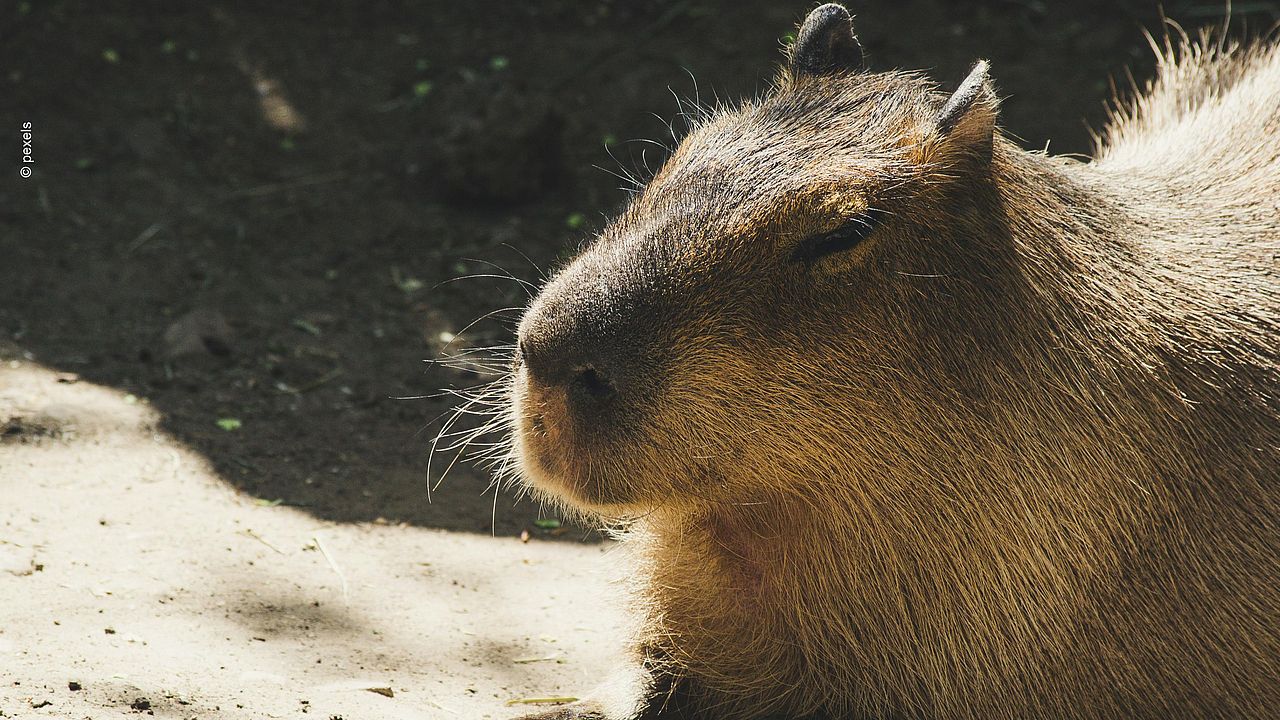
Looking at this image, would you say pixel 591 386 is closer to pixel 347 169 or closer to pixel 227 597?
pixel 227 597

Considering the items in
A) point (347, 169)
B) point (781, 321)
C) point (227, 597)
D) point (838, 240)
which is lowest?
point (227, 597)

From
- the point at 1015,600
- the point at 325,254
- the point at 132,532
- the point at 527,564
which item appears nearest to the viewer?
the point at 1015,600

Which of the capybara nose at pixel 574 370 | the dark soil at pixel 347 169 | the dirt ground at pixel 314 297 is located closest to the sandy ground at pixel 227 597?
the dirt ground at pixel 314 297

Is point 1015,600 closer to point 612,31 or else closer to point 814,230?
point 814,230

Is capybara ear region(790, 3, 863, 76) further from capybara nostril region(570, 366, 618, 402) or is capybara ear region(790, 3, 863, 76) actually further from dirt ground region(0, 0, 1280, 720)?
capybara nostril region(570, 366, 618, 402)

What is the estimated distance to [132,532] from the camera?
3314 millimetres

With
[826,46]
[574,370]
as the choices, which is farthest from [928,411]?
[826,46]

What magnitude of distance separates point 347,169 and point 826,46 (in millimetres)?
4107

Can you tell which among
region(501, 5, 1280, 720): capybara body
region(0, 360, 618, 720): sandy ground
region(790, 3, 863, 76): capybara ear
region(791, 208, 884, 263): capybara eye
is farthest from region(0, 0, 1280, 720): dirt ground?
region(791, 208, 884, 263): capybara eye

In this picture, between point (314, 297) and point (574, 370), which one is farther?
point (314, 297)

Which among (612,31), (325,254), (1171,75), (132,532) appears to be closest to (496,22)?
(612,31)

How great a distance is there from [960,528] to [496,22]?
5742 mm

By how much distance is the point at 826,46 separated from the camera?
9.14 ft

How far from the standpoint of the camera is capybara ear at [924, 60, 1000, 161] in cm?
242
